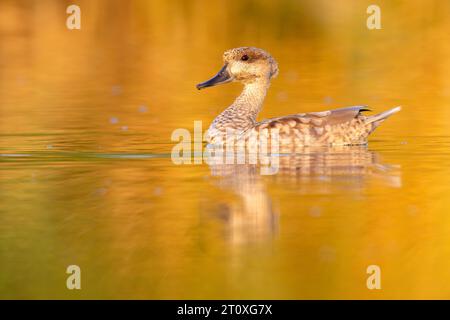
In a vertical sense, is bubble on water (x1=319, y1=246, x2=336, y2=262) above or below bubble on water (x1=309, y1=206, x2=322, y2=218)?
below

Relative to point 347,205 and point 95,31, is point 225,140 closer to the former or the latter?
point 347,205

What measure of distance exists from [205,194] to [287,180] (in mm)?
923

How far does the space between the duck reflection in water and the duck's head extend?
5.37 feet

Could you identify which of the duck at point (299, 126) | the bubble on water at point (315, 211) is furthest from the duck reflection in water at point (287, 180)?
the bubble on water at point (315, 211)

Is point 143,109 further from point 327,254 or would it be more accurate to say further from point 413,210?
point 327,254

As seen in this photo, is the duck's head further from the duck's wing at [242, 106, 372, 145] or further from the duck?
the duck's wing at [242, 106, 372, 145]

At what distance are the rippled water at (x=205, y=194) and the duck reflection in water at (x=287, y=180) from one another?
0.02 meters

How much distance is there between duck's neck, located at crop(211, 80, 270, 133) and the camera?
1230 centimetres

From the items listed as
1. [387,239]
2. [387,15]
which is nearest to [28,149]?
[387,239]

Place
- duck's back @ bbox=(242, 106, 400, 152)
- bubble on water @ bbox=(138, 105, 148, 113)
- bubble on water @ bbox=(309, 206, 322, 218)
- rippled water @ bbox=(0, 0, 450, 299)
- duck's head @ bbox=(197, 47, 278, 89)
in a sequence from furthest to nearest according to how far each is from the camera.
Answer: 1. bubble on water @ bbox=(138, 105, 148, 113)
2. duck's head @ bbox=(197, 47, 278, 89)
3. duck's back @ bbox=(242, 106, 400, 152)
4. bubble on water @ bbox=(309, 206, 322, 218)
5. rippled water @ bbox=(0, 0, 450, 299)

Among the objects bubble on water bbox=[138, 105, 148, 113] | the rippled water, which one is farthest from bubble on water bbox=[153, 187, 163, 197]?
bubble on water bbox=[138, 105, 148, 113]

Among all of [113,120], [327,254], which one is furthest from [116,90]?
[327,254]

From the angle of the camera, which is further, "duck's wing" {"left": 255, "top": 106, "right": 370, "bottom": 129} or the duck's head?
the duck's head

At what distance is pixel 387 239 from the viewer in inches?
301
